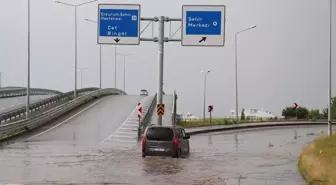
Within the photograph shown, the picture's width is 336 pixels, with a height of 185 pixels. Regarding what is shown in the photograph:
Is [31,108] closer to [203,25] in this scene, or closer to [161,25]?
[161,25]

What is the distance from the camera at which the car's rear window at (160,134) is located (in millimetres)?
25109

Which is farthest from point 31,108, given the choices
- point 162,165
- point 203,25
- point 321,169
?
point 321,169

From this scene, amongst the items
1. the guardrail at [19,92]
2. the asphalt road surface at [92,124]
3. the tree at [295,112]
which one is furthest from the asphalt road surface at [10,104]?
the tree at [295,112]

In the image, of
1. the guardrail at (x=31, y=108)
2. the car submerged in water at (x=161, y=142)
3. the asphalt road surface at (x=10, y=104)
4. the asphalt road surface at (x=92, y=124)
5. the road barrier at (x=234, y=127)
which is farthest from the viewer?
the asphalt road surface at (x=10, y=104)

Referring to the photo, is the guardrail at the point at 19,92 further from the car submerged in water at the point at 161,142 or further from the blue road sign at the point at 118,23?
the car submerged in water at the point at 161,142

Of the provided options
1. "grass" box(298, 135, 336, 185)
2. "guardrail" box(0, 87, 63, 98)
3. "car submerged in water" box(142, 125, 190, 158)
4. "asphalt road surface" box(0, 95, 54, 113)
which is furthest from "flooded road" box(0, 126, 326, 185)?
"guardrail" box(0, 87, 63, 98)

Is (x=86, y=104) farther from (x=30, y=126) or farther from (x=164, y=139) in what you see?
(x=164, y=139)

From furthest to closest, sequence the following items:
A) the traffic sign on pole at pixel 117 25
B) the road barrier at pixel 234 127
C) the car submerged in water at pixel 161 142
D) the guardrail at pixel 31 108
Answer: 1. the road barrier at pixel 234 127
2. the guardrail at pixel 31 108
3. the traffic sign on pole at pixel 117 25
4. the car submerged in water at pixel 161 142

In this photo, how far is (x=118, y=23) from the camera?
36719 millimetres

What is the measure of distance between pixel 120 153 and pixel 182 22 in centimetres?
1203

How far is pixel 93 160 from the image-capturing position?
2381 centimetres

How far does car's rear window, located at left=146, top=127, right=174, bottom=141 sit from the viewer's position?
2511 centimetres

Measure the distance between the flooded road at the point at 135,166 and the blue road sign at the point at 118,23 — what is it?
25.6 feet

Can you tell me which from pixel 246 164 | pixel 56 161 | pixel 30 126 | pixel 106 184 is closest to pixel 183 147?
pixel 246 164
